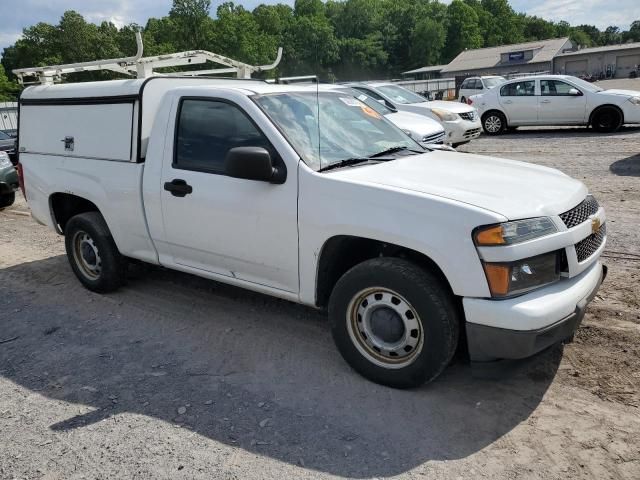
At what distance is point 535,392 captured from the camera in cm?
343

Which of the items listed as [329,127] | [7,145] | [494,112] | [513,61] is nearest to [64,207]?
[329,127]

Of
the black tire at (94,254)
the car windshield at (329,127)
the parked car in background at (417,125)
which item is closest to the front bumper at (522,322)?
the car windshield at (329,127)

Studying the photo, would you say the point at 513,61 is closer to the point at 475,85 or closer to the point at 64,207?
the point at 475,85

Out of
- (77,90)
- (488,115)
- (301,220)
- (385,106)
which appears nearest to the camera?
(301,220)

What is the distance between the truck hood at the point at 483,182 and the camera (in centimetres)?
316

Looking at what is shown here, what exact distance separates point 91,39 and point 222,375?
82054mm

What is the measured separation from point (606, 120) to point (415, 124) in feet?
23.0

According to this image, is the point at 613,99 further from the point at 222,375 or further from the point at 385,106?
the point at 222,375

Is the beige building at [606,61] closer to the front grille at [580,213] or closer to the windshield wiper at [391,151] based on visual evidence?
the windshield wiper at [391,151]

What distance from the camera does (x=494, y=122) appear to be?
16.7 m

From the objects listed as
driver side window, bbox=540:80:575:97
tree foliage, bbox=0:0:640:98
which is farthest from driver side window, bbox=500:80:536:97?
tree foliage, bbox=0:0:640:98

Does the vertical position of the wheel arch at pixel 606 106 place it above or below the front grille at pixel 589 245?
above

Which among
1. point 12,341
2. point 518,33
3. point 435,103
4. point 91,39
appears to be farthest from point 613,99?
point 518,33

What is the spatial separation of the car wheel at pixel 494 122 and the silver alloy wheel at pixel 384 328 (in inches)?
571
